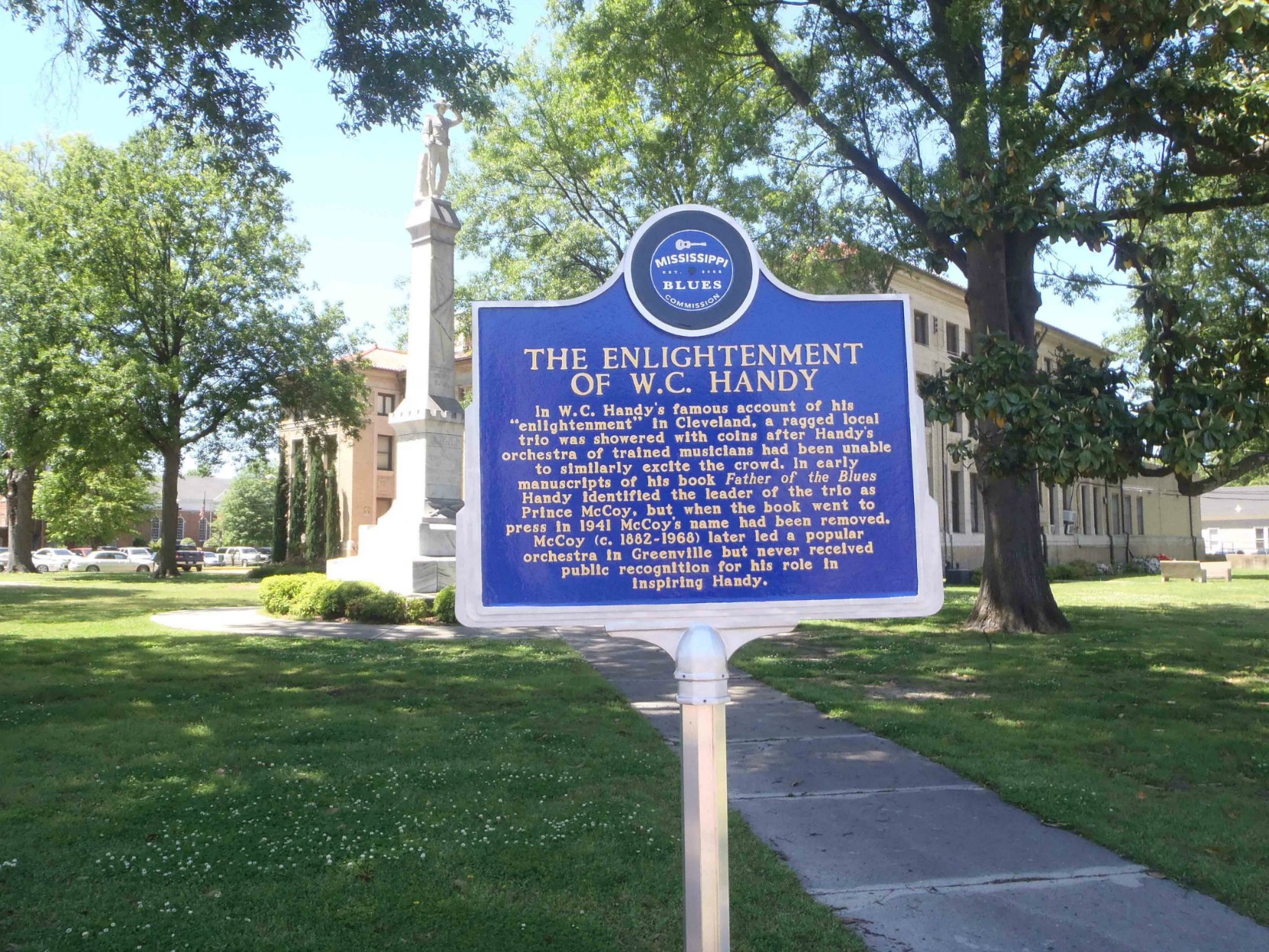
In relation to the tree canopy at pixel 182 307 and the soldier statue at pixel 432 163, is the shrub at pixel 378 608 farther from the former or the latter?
the tree canopy at pixel 182 307

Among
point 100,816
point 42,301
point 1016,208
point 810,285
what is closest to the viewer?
point 100,816

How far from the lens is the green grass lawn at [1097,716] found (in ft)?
18.4

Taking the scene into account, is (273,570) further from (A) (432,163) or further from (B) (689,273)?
(B) (689,273)

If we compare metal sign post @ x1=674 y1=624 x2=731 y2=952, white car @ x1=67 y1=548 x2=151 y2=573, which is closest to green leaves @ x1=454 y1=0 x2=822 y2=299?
metal sign post @ x1=674 y1=624 x2=731 y2=952

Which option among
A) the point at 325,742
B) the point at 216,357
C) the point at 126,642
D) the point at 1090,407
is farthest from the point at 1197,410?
the point at 216,357

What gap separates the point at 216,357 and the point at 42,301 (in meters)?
5.81

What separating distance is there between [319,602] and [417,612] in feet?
6.65

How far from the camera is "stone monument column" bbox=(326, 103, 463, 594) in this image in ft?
62.4

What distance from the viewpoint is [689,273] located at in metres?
4.00

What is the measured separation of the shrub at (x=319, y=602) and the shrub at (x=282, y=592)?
0.88 ft

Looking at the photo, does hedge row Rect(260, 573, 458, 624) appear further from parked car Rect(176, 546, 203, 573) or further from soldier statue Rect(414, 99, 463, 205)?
parked car Rect(176, 546, 203, 573)

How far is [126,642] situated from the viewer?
1380 cm

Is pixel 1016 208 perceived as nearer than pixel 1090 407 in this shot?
No

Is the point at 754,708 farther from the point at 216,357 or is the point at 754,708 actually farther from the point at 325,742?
the point at 216,357
